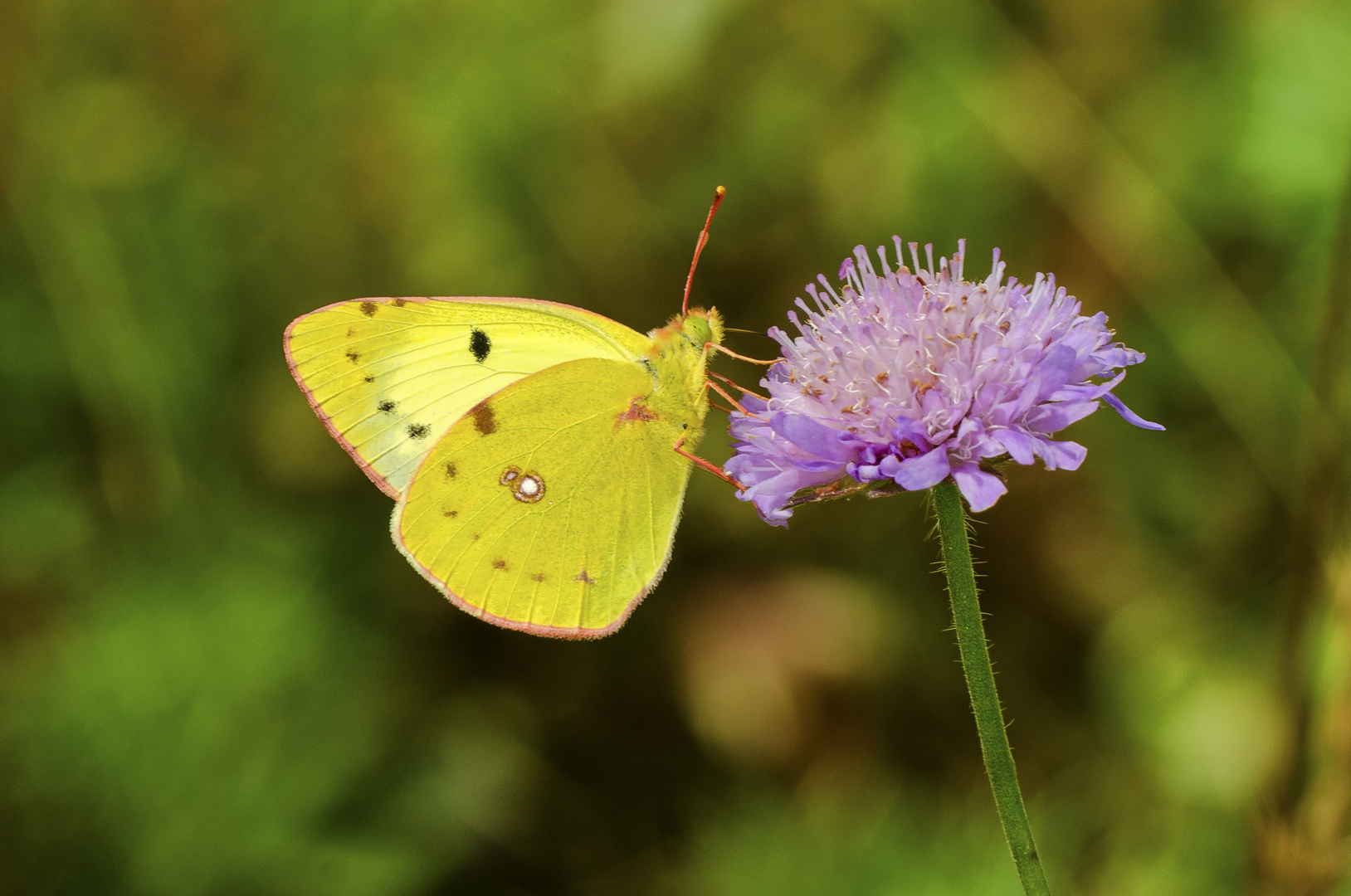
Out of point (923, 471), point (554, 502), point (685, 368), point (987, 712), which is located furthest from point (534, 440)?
point (987, 712)

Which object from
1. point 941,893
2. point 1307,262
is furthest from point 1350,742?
point 1307,262

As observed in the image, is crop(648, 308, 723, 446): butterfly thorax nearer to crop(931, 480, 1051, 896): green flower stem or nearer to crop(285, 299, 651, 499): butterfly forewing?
crop(285, 299, 651, 499): butterfly forewing

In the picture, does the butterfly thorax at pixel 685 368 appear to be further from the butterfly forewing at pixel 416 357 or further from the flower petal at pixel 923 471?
the flower petal at pixel 923 471

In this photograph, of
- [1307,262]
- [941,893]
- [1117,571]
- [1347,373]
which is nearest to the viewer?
[941,893]

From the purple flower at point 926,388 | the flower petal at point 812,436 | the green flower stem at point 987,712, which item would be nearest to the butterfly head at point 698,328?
the purple flower at point 926,388

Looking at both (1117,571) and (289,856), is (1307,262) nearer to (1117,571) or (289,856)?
(1117,571)

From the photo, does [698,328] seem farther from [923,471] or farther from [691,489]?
[691,489]
